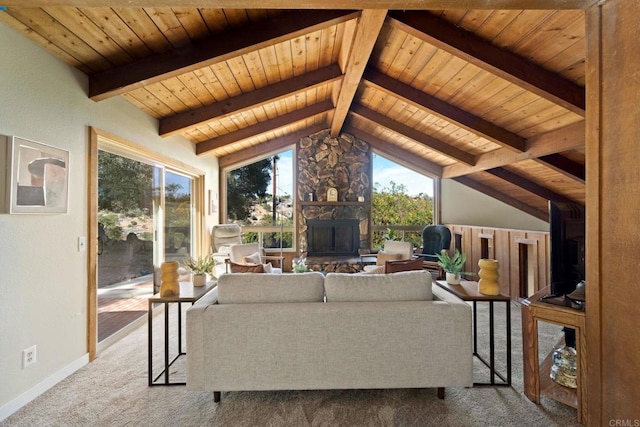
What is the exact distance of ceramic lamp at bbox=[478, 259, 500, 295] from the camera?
7.40 ft

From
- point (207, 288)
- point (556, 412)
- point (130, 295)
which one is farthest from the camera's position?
point (130, 295)

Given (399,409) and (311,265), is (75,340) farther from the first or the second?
(311,265)

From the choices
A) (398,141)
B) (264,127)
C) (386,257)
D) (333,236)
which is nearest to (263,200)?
(333,236)

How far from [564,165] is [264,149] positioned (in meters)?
5.24

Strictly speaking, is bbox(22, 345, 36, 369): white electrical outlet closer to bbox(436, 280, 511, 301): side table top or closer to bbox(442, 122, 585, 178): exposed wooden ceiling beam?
bbox(436, 280, 511, 301): side table top


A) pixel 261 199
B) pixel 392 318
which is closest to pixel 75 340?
pixel 392 318

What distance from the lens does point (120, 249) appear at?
325 centimetres

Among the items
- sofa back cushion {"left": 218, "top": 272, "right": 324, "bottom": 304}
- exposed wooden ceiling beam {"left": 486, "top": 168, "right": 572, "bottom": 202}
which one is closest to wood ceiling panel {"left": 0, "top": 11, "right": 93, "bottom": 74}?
sofa back cushion {"left": 218, "top": 272, "right": 324, "bottom": 304}

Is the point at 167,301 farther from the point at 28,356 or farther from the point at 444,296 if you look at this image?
the point at 444,296

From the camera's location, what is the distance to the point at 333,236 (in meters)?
6.73

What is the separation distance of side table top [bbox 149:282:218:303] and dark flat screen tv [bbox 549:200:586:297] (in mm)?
2489

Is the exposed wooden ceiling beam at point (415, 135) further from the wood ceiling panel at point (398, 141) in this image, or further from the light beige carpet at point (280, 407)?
the light beige carpet at point (280, 407)

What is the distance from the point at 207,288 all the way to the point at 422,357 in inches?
Result: 67.3

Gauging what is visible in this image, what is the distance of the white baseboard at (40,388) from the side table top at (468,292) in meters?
3.09
